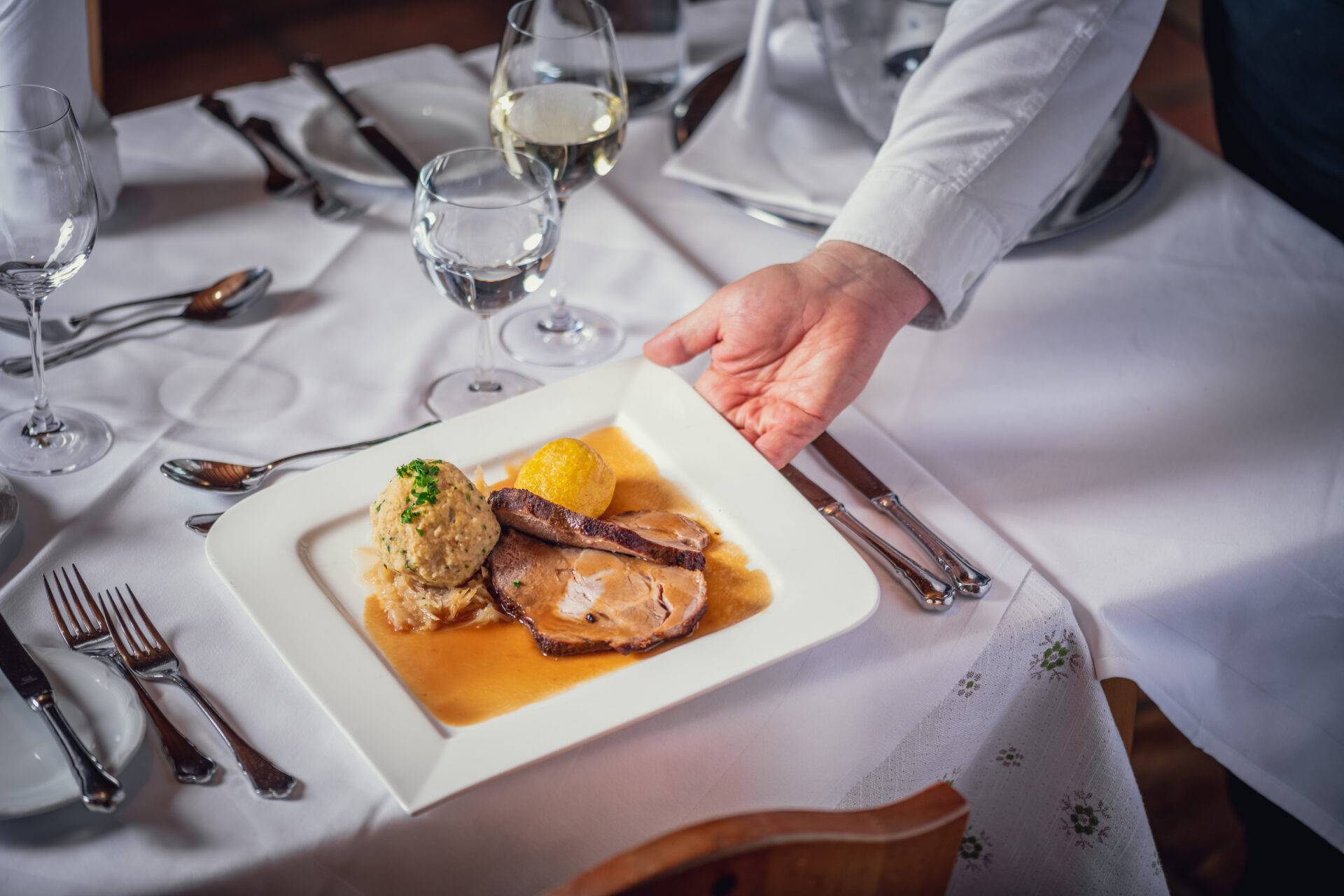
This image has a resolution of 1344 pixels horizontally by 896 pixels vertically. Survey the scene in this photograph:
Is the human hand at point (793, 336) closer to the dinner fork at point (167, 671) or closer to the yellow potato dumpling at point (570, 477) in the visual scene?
the yellow potato dumpling at point (570, 477)

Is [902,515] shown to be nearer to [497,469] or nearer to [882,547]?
[882,547]

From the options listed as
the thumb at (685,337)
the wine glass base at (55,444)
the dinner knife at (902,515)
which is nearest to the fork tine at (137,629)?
the wine glass base at (55,444)

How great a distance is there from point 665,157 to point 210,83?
2.38 m

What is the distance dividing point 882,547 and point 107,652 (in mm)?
656

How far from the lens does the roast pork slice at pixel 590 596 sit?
2.71 feet

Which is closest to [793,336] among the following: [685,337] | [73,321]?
[685,337]

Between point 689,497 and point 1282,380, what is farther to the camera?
point 1282,380

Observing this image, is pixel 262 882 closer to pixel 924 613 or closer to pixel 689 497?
pixel 689 497

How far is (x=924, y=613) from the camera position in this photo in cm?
95

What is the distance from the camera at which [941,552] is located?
1.00 m

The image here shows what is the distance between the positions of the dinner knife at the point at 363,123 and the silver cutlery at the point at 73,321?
29 centimetres

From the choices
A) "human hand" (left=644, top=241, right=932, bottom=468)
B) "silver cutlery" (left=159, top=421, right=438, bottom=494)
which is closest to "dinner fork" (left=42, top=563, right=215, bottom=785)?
"silver cutlery" (left=159, top=421, right=438, bottom=494)

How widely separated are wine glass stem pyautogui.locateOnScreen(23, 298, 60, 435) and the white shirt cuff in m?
0.81

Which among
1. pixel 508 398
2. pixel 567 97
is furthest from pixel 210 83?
pixel 508 398
